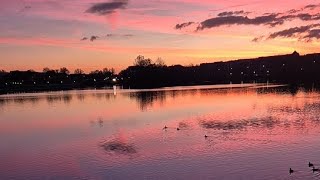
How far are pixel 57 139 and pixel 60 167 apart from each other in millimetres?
13032

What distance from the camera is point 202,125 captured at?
46156 millimetres

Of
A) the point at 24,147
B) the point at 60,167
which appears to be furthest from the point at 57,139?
the point at 60,167

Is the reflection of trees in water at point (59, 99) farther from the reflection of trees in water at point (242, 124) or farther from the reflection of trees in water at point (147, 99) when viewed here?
the reflection of trees in water at point (242, 124)

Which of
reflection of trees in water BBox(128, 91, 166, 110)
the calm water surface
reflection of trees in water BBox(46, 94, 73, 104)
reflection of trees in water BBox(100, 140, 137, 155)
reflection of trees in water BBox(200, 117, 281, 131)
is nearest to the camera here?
the calm water surface

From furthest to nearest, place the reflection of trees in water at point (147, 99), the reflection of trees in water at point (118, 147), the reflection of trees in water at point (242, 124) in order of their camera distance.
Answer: the reflection of trees in water at point (147, 99) → the reflection of trees in water at point (242, 124) → the reflection of trees in water at point (118, 147)

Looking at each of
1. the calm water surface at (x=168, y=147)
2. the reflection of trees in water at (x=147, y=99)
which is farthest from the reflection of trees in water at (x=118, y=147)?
the reflection of trees in water at (x=147, y=99)

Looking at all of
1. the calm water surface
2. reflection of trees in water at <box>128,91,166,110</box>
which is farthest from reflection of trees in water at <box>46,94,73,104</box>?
the calm water surface

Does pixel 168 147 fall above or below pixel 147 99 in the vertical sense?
below

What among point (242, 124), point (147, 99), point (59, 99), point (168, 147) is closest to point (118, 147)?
point (168, 147)

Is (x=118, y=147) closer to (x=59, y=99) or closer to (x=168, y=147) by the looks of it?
(x=168, y=147)

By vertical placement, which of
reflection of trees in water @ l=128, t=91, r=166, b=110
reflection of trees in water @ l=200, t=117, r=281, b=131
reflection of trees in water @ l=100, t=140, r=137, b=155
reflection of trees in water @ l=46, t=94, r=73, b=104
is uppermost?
reflection of trees in water @ l=128, t=91, r=166, b=110

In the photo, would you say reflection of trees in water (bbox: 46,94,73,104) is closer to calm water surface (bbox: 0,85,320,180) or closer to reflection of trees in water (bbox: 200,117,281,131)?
calm water surface (bbox: 0,85,320,180)

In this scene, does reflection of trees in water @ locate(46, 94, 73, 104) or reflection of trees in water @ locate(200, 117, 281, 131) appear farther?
reflection of trees in water @ locate(46, 94, 73, 104)

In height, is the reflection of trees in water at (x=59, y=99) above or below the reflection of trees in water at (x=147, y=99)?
below
